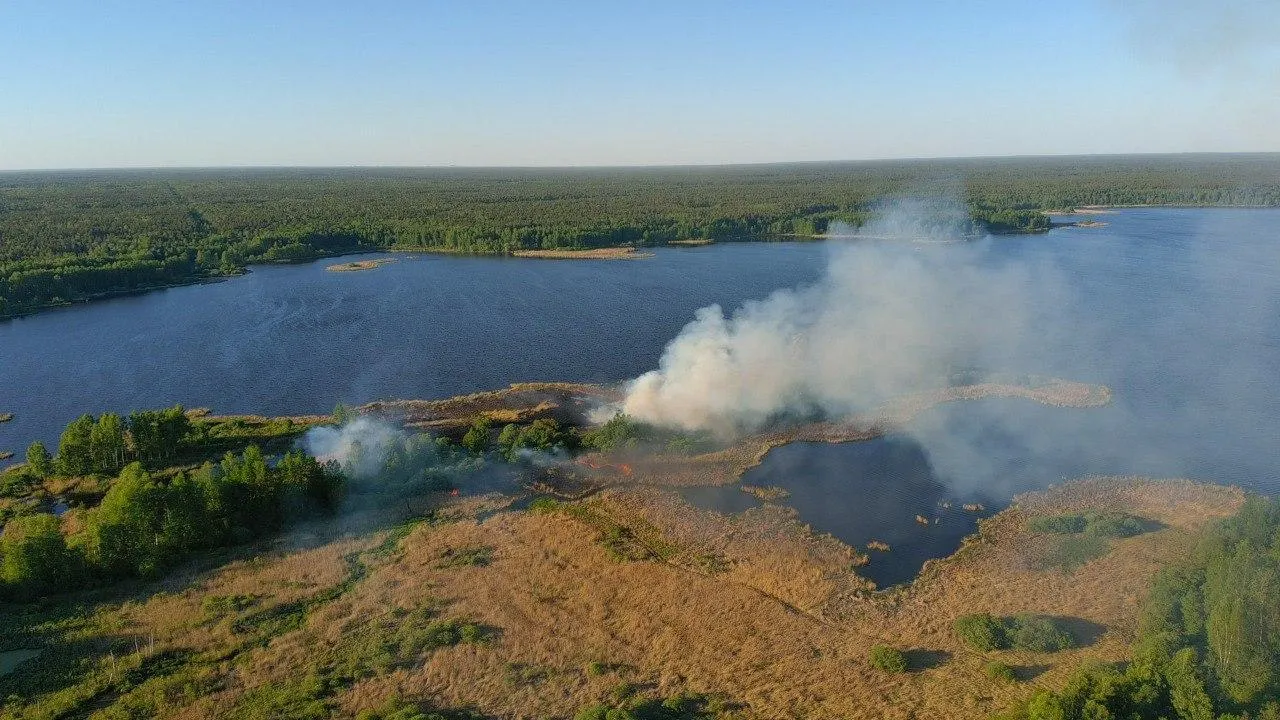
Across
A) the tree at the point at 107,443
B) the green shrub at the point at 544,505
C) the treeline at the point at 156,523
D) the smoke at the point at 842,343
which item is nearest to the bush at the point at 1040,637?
the green shrub at the point at 544,505

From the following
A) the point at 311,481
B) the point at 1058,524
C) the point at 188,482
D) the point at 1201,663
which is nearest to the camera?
the point at 1201,663

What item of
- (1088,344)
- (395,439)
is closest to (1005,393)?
(1088,344)

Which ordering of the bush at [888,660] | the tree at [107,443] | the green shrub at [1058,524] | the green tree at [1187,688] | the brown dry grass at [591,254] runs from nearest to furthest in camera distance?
the green tree at [1187,688], the bush at [888,660], the green shrub at [1058,524], the tree at [107,443], the brown dry grass at [591,254]

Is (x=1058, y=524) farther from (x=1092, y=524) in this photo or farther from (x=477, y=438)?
(x=477, y=438)

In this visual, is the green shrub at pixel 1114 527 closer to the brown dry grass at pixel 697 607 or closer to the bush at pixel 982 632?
the brown dry grass at pixel 697 607

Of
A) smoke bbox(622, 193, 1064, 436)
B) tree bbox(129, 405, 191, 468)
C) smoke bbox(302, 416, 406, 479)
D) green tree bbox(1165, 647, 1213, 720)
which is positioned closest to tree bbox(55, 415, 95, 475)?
tree bbox(129, 405, 191, 468)

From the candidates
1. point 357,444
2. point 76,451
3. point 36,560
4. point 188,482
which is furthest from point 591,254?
point 36,560

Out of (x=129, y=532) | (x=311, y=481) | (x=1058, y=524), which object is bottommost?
(x=1058, y=524)
